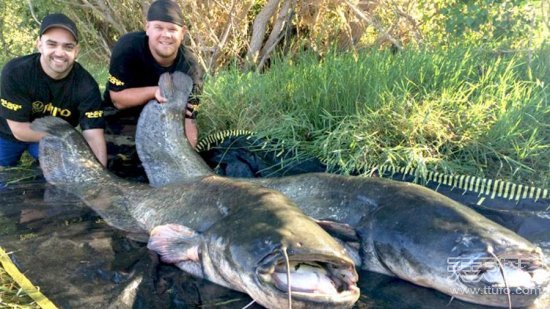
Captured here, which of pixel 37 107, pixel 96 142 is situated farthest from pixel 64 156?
pixel 37 107

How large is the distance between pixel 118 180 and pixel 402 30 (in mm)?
4183

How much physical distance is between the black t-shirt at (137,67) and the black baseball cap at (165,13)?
Result: 25cm

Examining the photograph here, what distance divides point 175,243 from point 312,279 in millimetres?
809

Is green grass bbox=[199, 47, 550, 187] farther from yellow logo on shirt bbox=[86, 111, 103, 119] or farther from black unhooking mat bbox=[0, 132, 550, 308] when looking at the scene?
yellow logo on shirt bbox=[86, 111, 103, 119]

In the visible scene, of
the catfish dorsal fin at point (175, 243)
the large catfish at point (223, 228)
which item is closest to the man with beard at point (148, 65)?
the large catfish at point (223, 228)

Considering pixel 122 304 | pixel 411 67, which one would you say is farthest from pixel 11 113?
pixel 411 67

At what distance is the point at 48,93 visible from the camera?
12.0 feet

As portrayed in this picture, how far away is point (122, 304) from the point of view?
1962 millimetres

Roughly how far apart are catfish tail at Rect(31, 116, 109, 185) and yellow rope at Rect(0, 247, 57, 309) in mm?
987

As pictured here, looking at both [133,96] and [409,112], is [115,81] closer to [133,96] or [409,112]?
[133,96]

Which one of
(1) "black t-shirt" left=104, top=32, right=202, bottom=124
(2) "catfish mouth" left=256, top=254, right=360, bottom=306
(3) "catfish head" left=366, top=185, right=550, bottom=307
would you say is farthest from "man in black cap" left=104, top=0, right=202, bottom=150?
(2) "catfish mouth" left=256, top=254, right=360, bottom=306

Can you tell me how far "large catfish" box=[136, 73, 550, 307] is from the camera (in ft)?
6.21

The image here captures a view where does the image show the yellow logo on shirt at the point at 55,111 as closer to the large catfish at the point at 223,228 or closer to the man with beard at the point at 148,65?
the large catfish at the point at 223,228

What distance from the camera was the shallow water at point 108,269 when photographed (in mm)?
2014
